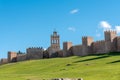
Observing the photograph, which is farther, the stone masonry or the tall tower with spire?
the tall tower with spire

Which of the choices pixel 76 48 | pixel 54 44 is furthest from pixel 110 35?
pixel 54 44

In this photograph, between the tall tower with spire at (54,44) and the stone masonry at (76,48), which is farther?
the tall tower with spire at (54,44)

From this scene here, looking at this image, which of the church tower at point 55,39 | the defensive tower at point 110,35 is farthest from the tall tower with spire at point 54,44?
the defensive tower at point 110,35

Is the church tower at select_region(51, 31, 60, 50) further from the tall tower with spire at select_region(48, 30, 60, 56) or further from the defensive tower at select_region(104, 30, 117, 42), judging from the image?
the defensive tower at select_region(104, 30, 117, 42)

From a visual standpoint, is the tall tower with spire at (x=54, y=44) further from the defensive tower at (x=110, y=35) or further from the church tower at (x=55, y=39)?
the defensive tower at (x=110, y=35)

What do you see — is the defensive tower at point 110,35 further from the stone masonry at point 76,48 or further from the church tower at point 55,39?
the church tower at point 55,39

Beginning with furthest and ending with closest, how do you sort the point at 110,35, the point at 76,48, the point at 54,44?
the point at 54,44, the point at 76,48, the point at 110,35

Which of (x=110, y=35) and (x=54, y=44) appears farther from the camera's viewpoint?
(x=54, y=44)

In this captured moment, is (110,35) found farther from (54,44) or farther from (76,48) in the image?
(54,44)

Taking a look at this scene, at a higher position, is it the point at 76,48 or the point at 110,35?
the point at 110,35

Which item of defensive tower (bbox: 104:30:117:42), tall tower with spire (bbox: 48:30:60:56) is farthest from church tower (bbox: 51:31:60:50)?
defensive tower (bbox: 104:30:117:42)

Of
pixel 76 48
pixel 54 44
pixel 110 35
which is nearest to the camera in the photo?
pixel 110 35

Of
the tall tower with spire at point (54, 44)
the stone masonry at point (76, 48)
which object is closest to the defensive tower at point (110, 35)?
the stone masonry at point (76, 48)

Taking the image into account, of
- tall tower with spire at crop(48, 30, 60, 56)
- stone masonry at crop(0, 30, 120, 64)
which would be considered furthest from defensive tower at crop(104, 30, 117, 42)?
tall tower with spire at crop(48, 30, 60, 56)
